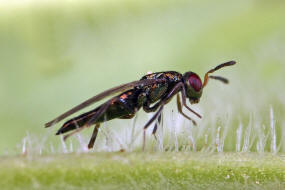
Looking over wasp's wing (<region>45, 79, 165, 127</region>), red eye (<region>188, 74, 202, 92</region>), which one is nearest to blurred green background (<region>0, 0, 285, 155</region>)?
red eye (<region>188, 74, 202, 92</region>)

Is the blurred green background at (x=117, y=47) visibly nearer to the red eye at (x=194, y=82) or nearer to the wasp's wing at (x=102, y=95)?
the red eye at (x=194, y=82)

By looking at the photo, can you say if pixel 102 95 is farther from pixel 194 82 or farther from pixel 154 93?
pixel 194 82

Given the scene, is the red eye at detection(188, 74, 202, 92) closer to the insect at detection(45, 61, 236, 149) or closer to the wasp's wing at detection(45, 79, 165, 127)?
the insect at detection(45, 61, 236, 149)

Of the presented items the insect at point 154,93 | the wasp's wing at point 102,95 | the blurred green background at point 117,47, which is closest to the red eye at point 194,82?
the insect at point 154,93

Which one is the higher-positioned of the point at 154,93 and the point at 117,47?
the point at 117,47

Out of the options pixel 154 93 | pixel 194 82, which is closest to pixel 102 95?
pixel 154 93

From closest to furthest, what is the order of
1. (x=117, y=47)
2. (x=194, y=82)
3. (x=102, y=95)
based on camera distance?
1. (x=102, y=95)
2. (x=194, y=82)
3. (x=117, y=47)

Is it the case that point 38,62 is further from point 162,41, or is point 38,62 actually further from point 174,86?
point 174,86

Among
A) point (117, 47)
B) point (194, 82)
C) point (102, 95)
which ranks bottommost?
point (102, 95)

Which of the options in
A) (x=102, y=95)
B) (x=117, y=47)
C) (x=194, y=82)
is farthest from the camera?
(x=117, y=47)
